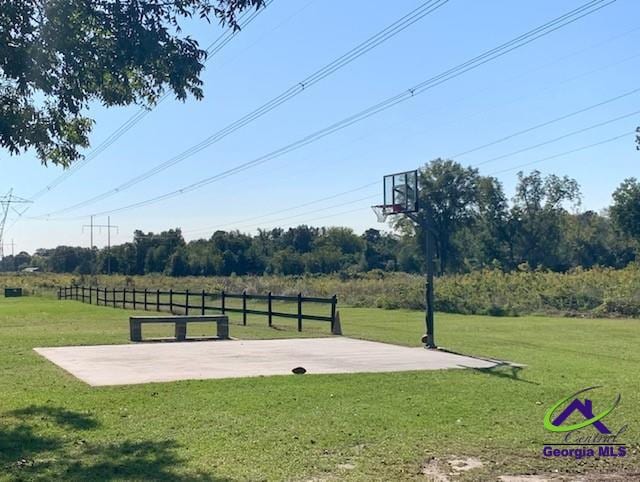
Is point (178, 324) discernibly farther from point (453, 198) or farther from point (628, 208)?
point (453, 198)

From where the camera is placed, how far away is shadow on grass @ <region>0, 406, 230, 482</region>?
5434 mm

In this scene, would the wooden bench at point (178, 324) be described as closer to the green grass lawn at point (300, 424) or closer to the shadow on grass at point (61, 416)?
the green grass lawn at point (300, 424)

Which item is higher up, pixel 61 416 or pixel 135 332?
pixel 135 332

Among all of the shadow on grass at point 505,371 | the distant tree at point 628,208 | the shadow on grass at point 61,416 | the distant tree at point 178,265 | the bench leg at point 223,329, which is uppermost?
the distant tree at point 628,208

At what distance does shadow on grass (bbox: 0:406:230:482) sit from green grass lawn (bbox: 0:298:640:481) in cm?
2

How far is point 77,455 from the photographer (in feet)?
19.8

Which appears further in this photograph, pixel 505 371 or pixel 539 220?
pixel 539 220

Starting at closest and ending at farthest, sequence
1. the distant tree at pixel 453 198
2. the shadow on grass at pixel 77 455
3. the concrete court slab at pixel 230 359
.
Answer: the shadow on grass at pixel 77 455
the concrete court slab at pixel 230 359
the distant tree at pixel 453 198

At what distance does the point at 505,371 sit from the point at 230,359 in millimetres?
4888

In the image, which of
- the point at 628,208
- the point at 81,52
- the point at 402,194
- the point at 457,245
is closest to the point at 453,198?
the point at 457,245

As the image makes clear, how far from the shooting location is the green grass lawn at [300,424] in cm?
570

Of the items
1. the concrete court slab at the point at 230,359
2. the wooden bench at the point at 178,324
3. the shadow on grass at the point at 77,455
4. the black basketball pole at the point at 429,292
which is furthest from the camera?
the wooden bench at the point at 178,324

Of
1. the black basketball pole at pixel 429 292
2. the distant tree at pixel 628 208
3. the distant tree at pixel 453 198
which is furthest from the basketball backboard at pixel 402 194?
the distant tree at pixel 453 198

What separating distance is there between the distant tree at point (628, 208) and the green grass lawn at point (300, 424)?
62.7m
